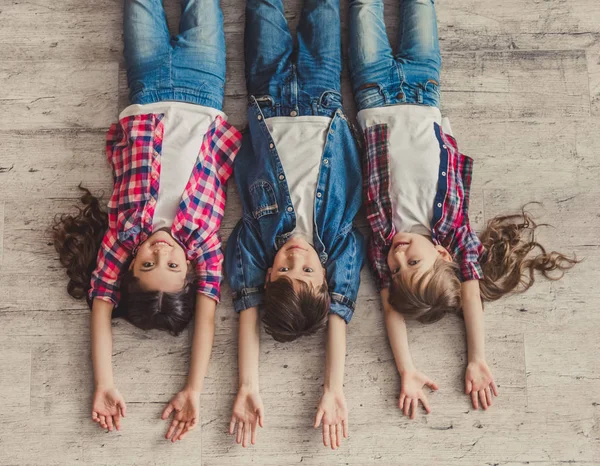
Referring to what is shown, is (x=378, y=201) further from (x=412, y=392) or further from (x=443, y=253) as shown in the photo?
(x=412, y=392)

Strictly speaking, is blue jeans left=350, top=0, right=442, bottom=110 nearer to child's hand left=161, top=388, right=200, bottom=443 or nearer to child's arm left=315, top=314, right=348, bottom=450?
child's arm left=315, top=314, right=348, bottom=450

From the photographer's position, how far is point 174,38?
72.4 inches

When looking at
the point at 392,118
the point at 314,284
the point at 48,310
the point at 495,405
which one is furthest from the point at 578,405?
the point at 48,310

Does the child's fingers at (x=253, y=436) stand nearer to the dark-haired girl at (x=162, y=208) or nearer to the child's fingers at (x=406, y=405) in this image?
the dark-haired girl at (x=162, y=208)

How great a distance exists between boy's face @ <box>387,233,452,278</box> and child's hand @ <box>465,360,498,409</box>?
0.33 metres

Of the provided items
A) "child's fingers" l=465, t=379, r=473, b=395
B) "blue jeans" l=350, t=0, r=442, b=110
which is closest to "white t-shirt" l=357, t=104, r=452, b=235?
"blue jeans" l=350, t=0, r=442, b=110

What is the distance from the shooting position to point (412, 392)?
1732mm

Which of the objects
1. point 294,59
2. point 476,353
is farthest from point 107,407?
point 294,59

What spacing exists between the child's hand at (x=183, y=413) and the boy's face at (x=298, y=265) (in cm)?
42

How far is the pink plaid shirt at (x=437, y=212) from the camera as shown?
1739mm

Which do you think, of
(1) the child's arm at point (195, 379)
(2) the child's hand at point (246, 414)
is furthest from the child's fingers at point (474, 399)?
(1) the child's arm at point (195, 379)

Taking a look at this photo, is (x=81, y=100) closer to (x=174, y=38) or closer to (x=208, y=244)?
(x=174, y=38)

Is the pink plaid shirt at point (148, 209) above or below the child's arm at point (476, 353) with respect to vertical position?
above

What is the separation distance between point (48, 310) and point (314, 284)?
2.73 ft
